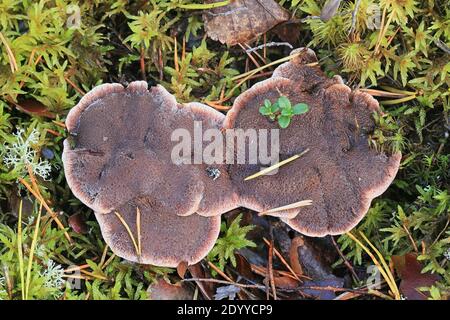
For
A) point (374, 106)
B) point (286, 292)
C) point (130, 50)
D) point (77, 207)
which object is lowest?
point (286, 292)

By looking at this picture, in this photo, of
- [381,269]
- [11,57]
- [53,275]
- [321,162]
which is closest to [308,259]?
[381,269]

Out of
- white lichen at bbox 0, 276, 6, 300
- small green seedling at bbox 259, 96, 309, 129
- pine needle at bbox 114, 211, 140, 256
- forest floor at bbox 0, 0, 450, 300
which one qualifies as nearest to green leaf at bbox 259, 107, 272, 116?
small green seedling at bbox 259, 96, 309, 129

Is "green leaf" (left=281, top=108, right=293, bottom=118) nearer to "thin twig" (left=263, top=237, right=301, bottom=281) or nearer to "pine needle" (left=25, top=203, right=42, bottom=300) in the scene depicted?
"thin twig" (left=263, top=237, right=301, bottom=281)

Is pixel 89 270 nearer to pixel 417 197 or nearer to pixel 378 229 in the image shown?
pixel 378 229

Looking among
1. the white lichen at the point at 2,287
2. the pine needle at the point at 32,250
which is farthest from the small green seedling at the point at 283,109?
the white lichen at the point at 2,287

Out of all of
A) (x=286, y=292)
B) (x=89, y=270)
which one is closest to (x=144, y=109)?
(x=89, y=270)
